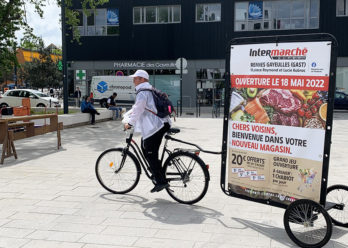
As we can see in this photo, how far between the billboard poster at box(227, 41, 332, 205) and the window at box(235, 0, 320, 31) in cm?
2681

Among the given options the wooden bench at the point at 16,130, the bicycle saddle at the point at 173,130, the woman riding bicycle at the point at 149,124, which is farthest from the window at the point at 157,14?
the bicycle saddle at the point at 173,130

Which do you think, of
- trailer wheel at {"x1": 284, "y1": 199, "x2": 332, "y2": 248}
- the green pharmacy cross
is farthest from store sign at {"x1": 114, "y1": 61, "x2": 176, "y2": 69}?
trailer wheel at {"x1": 284, "y1": 199, "x2": 332, "y2": 248}

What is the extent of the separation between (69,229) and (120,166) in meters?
1.53

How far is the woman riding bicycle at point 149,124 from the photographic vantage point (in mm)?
5471

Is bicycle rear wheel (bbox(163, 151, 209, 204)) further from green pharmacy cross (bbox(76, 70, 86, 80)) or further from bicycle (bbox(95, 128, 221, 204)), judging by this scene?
green pharmacy cross (bbox(76, 70, 86, 80))

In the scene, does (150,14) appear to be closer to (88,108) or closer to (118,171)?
(88,108)

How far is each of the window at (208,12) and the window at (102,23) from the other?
6313 mm

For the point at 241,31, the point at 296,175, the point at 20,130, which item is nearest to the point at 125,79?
the point at 241,31

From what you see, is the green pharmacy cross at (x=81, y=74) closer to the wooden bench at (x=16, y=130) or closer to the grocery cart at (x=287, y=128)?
the wooden bench at (x=16, y=130)

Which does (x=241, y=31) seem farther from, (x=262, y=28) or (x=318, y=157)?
(x=318, y=157)

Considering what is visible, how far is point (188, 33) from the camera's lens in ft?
104

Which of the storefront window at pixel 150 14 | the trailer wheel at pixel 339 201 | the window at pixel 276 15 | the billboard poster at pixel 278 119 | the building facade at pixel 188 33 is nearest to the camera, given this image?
the billboard poster at pixel 278 119

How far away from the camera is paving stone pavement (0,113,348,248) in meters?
4.29

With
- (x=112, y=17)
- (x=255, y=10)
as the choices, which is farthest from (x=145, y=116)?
(x=112, y=17)
